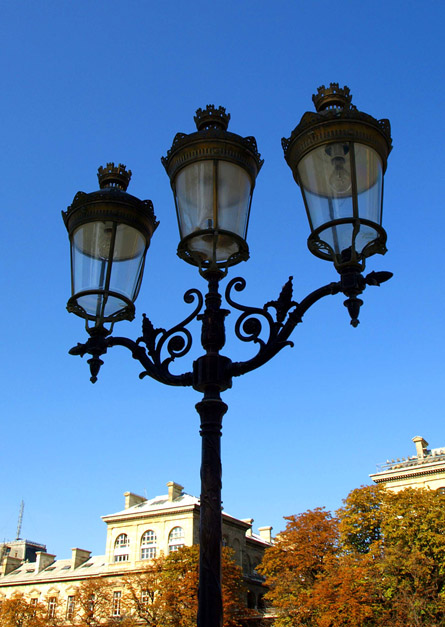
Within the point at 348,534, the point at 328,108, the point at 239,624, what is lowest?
the point at 239,624

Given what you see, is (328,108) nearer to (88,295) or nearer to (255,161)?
(255,161)

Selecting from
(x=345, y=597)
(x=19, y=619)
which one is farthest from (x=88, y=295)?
(x=19, y=619)

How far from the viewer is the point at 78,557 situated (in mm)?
50969

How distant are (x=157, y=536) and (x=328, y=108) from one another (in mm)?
44636

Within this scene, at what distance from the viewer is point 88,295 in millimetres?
4785

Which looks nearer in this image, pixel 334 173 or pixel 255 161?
pixel 334 173

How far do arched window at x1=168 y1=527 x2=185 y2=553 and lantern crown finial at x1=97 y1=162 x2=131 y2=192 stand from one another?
1655 inches

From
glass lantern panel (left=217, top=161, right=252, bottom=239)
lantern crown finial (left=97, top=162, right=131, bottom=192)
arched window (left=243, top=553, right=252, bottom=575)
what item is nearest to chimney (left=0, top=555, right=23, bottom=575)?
arched window (left=243, top=553, right=252, bottom=575)

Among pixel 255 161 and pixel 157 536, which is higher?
pixel 157 536

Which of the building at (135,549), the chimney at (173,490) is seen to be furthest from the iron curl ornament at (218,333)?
the chimney at (173,490)

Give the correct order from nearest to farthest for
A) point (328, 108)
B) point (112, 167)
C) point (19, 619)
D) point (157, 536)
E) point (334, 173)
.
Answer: point (334, 173) < point (328, 108) < point (112, 167) < point (19, 619) < point (157, 536)

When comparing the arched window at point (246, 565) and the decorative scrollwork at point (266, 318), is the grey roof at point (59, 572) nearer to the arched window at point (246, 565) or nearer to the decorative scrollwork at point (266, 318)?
the arched window at point (246, 565)

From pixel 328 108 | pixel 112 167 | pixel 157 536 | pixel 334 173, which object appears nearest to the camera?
pixel 334 173

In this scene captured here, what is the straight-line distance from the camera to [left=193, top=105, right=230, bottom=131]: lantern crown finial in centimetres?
474
